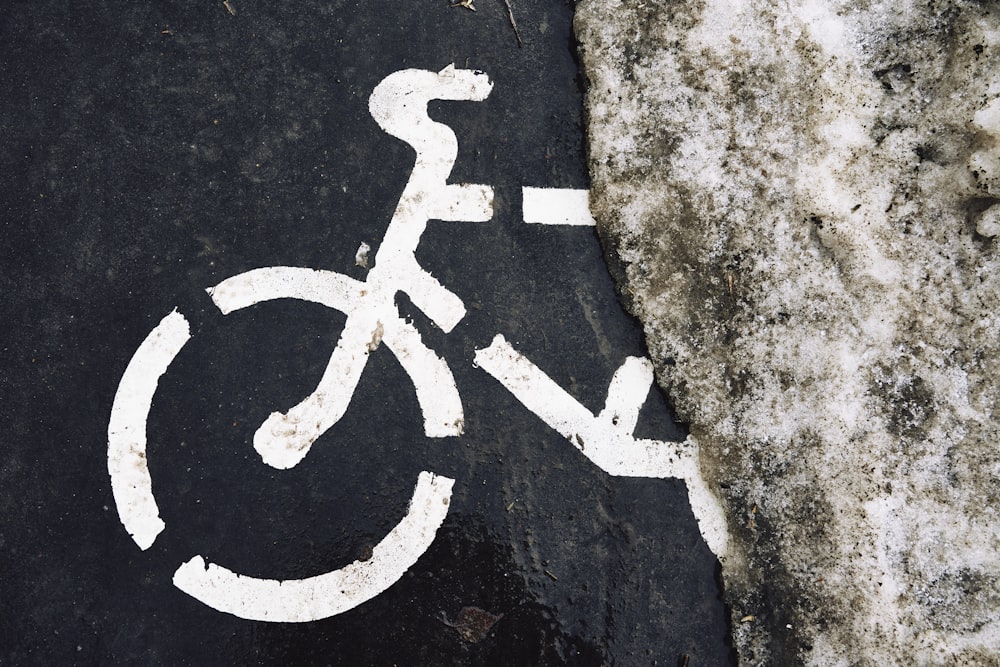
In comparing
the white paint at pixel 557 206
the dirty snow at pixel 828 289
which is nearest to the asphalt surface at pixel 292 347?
the white paint at pixel 557 206

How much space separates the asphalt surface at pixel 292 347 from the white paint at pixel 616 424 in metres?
0.06

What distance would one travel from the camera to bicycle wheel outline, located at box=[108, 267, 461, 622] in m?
2.94

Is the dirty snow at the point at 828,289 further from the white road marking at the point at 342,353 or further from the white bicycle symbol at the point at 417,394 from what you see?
the white road marking at the point at 342,353

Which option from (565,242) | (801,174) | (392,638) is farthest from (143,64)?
(801,174)

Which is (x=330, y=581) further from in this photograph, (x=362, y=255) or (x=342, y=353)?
(x=362, y=255)

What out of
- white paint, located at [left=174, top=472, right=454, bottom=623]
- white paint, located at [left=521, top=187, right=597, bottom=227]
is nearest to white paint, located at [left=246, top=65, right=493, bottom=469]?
white paint, located at [left=521, top=187, right=597, bottom=227]

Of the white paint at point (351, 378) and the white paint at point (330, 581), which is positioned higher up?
the white paint at point (351, 378)

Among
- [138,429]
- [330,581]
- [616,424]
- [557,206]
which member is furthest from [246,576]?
[557,206]

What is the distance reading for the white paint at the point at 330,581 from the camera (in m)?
2.94

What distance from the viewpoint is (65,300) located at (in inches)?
120

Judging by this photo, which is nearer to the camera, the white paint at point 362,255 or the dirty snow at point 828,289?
the dirty snow at point 828,289

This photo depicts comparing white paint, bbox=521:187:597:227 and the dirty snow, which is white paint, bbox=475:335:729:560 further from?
white paint, bbox=521:187:597:227

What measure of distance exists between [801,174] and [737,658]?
90.4 inches

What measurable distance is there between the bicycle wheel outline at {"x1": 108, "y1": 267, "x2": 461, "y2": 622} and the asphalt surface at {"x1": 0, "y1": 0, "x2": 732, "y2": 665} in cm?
5
